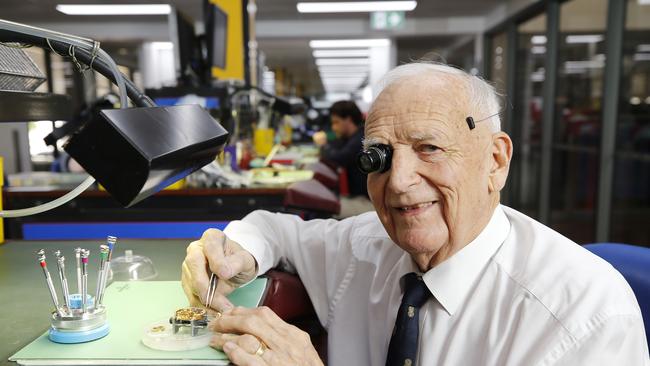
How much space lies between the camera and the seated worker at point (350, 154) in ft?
12.3

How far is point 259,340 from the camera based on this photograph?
85 centimetres

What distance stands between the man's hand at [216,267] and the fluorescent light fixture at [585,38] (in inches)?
169

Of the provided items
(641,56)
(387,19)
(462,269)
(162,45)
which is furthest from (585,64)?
(162,45)

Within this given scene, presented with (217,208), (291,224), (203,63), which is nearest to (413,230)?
(291,224)

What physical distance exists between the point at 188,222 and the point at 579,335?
87.9 inches

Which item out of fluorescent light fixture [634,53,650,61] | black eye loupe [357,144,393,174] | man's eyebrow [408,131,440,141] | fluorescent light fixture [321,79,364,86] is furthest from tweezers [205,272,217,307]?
fluorescent light fixture [321,79,364,86]

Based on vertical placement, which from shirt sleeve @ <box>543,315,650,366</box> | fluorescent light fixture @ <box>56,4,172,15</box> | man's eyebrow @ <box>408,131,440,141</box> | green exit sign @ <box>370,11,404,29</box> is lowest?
shirt sleeve @ <box>543,315,650,366</box>

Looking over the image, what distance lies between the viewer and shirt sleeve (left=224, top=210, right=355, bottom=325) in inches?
52.7

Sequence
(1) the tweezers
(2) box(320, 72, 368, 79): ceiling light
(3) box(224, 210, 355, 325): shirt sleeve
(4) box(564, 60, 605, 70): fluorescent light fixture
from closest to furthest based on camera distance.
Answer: (1) the tweezers
(3) box(224, 210, 355, 325): shirt sleeve
(4) box(564, 60, 605, 70): fluorescent light fixture
(2) box(320, 72, 368, 79): ceiling light

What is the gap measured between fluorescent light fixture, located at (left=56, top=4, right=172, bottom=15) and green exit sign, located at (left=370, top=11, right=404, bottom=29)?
306 cm

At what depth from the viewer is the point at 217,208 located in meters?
2.83

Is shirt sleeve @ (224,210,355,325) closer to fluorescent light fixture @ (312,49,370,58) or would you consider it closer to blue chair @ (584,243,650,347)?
blue chair @ (584,243,650,347)

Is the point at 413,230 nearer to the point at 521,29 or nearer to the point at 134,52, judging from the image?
the point at 521,29

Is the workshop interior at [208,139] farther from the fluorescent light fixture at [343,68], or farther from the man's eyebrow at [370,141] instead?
the fluorescent light fixture at [343,68]
